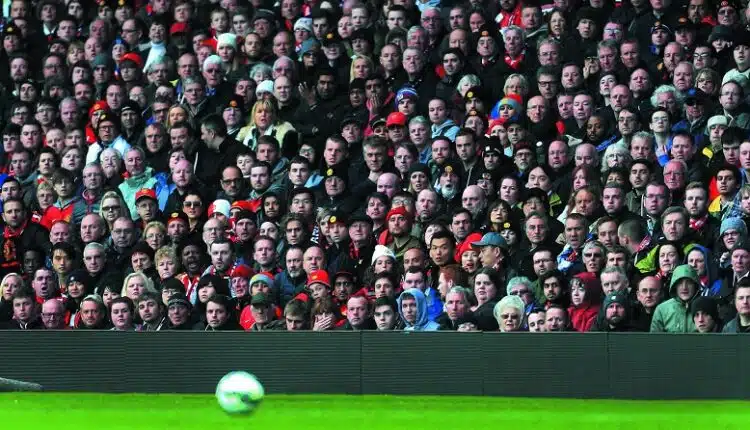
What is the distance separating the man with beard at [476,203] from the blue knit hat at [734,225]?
2548 millimetres

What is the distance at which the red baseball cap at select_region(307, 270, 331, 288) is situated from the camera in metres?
16.7

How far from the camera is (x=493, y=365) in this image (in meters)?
15.2

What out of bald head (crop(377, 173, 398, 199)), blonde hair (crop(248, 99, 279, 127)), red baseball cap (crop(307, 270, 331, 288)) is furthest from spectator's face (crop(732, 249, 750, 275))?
blonde hair (crop(248, 99, 279, 127))

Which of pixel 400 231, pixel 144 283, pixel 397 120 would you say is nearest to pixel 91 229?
pixel 144 283

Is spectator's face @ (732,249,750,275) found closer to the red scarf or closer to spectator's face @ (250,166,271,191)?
the red scarf

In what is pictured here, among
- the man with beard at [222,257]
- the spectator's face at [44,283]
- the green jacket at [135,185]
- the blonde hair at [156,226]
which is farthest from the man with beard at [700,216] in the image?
the spectator's face at [44,283]

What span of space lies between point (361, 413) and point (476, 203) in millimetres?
3965

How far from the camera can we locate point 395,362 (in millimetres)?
15516

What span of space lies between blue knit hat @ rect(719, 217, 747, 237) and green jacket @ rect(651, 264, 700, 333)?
2.17 feet

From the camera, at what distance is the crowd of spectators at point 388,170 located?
629 inches

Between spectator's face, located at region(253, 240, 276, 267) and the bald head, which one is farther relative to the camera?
the bald head

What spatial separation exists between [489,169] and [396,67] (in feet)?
7.44

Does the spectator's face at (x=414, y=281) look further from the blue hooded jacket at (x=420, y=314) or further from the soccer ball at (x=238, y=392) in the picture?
the soccer ball at (x=238, y=392)

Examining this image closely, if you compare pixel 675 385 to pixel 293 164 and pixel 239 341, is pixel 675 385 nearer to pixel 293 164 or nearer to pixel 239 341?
pixel 239 341
